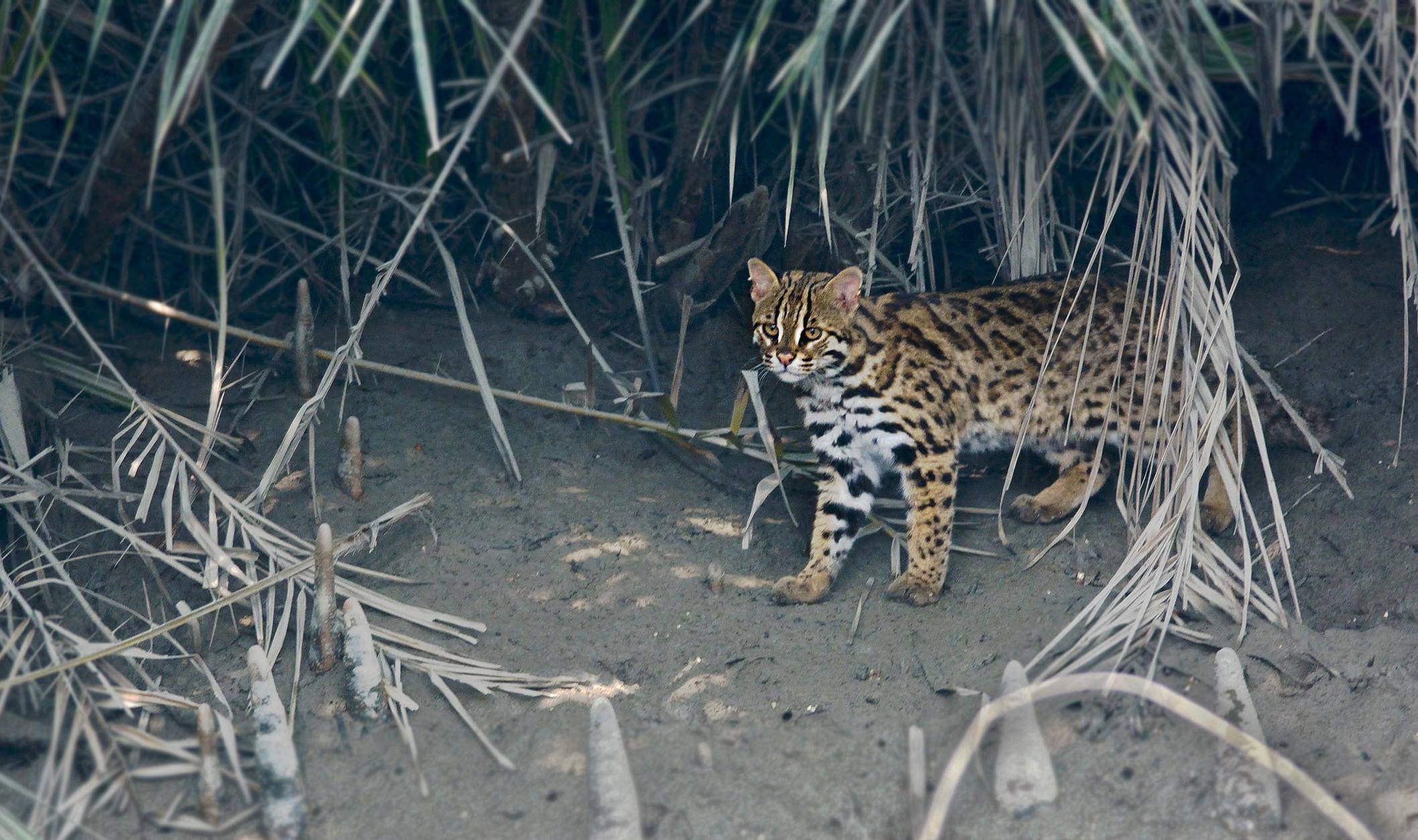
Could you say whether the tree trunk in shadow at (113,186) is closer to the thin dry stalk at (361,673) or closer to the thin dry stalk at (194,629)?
the thin dry stalk at (194,629)

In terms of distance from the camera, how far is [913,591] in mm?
4316

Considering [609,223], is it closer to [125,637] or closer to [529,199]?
[529,199]

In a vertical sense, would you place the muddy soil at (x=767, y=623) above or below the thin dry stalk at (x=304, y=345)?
below

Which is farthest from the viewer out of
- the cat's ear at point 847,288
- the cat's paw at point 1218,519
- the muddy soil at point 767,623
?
the cat's paw at point 1218,519

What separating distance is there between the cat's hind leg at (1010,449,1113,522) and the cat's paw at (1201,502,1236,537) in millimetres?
410

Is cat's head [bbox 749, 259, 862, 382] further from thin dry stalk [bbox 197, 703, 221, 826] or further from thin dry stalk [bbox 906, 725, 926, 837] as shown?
thin dry stalk [bbox 197, 703, 221, 826]

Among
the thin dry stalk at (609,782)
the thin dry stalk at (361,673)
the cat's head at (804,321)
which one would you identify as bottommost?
the thin dry stalk at (609,782)

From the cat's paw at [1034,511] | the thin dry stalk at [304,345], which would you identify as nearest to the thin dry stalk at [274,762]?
the thin dry stalk at [304,345]

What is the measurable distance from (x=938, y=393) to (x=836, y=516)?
603mm

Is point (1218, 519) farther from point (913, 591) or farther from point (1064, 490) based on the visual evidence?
point (913, 591)

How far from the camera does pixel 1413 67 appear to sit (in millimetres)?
3436

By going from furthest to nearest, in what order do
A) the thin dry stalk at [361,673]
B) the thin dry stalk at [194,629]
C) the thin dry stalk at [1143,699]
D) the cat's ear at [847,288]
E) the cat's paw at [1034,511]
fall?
the cat's paw at [1034,511] → the cat's ear at [847,288] → the thin dry stalk at [194,629] → the thin dry stalk at [361,673] → the thin dry stalk at [1143,699]

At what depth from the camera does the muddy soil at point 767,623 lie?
3367 millimetres

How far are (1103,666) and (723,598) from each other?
1312 mm
